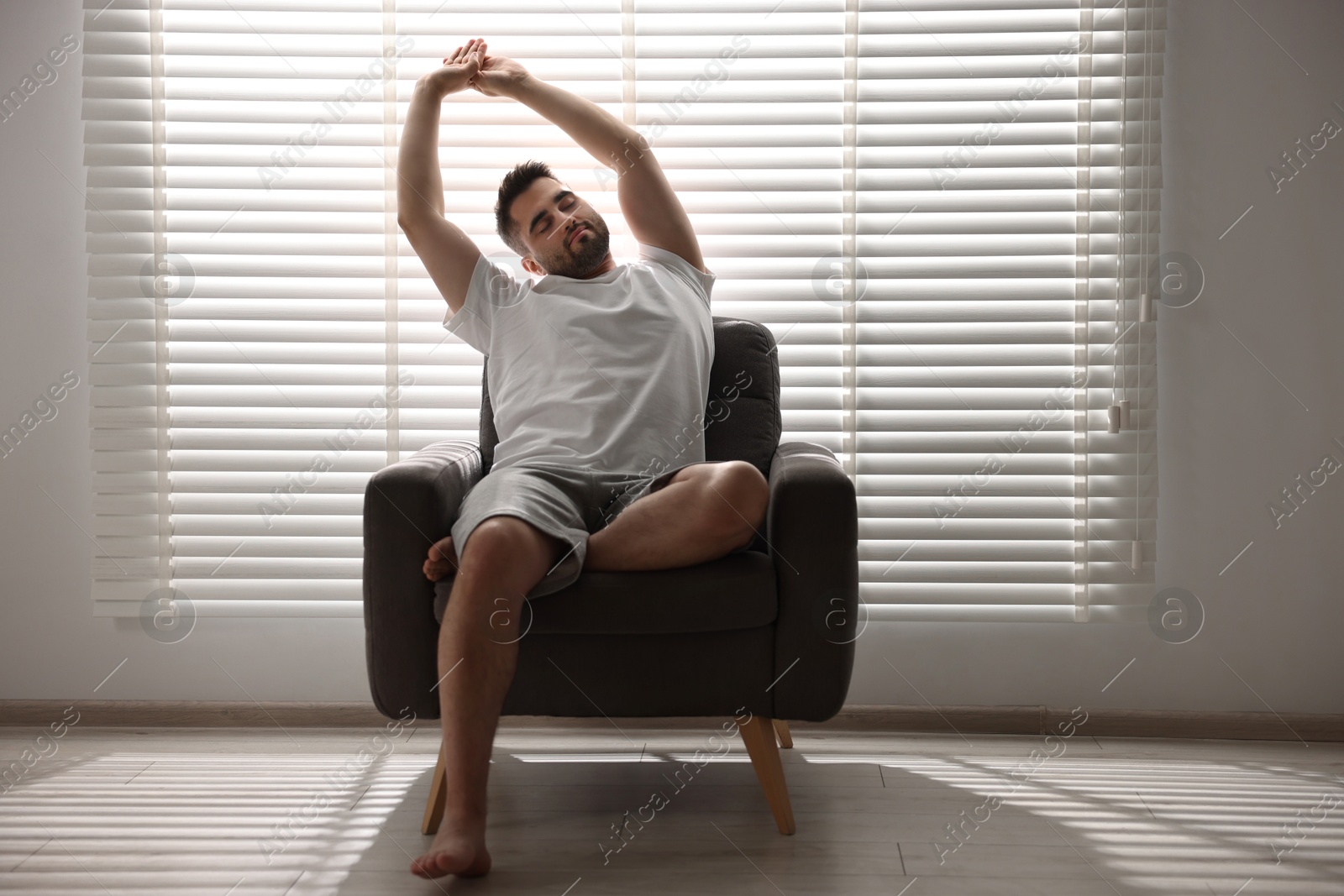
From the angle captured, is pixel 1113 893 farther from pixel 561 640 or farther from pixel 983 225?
pixel 983 225

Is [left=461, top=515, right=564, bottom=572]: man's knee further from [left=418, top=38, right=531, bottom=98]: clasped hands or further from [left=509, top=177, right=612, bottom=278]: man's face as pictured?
[left=418, top=38, right=531, bottom=98]: clasped hands

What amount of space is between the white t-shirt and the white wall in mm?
834

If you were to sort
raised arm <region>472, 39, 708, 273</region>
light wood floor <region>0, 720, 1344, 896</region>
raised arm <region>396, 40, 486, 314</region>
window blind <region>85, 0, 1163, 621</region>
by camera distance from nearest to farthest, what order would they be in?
light wood floor <region>0, 720, 1344, 896</region> → raised arm <region>396, 40, 486, 314</region> → raised arm <region>472, 39, 708, 273</region> → window blind <region>85, 0, 1163, 621</region>

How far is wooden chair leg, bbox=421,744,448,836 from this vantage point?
1.80 m

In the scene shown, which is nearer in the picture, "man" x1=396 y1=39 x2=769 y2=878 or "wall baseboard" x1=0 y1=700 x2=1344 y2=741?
"man" x1=396 y1=39 x2=769 y2=878

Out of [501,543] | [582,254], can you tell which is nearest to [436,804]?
[501,543]

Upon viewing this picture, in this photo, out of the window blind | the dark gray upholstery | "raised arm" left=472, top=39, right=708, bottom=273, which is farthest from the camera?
the window blind

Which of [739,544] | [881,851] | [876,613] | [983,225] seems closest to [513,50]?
[983,225]

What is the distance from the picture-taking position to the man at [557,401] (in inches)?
65.2

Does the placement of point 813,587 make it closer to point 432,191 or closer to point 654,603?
point 654,603

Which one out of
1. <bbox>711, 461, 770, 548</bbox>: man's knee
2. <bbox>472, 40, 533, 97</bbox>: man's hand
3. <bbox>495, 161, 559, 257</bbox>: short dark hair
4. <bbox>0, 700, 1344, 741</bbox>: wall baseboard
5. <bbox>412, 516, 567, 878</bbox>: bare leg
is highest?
<bbox>472, 40, 533, 97</bbox>: man's hand

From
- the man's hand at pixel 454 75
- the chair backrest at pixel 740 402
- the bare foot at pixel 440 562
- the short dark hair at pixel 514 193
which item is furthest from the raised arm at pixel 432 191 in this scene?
the bare foot at pixel 440 562

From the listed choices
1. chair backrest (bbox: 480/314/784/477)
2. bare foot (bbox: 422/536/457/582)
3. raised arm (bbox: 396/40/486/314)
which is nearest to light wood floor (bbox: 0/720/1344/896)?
bare foot (bbox: 422/536/457/582)

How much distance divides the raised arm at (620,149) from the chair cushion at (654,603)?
885 mm
